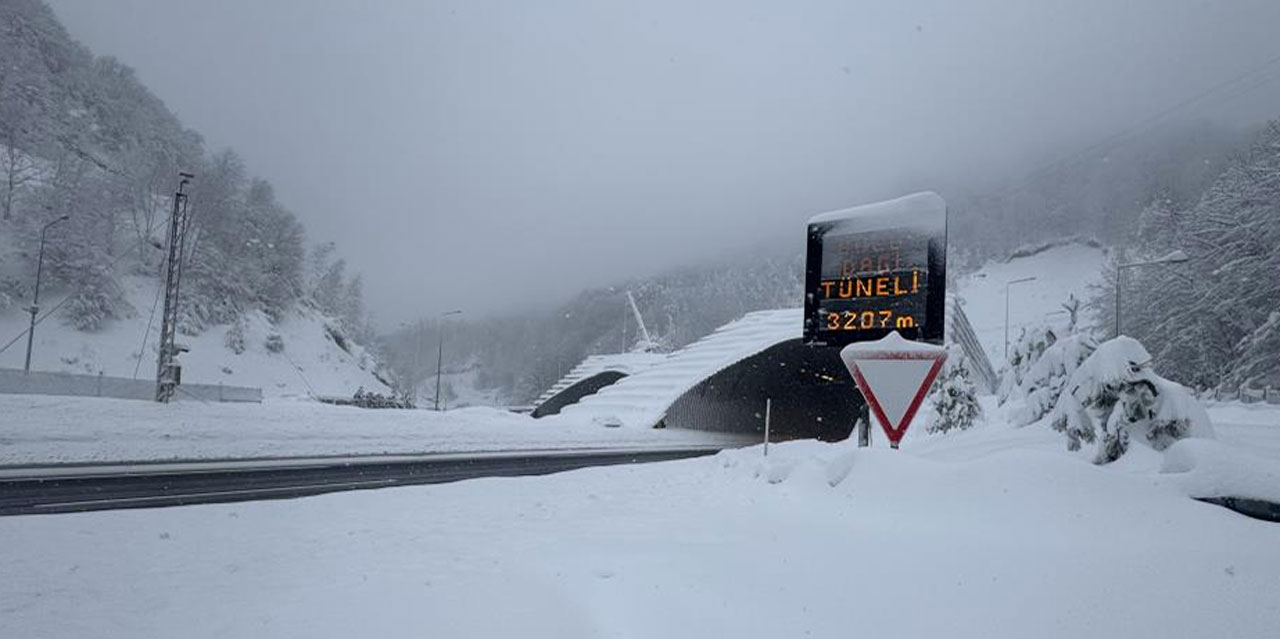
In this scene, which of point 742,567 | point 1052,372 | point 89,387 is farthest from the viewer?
point 89,387

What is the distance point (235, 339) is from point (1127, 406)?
71989 millimetres

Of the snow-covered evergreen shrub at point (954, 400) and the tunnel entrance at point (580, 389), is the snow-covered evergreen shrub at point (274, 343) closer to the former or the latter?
the tunnel entrance at point (580, 389)

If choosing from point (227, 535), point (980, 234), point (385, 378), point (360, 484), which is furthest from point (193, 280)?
point (980, 234)

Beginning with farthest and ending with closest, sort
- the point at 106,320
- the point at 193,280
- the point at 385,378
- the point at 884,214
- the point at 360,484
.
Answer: the point at 385,378 < the point at 193,280 < the point at 106,320 < the point at 884,214 < the point at 360,484

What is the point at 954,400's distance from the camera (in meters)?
20.4

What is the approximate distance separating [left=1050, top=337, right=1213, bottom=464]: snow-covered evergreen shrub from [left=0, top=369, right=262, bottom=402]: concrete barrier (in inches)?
1353

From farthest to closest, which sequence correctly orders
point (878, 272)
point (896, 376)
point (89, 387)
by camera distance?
1. point (89, 387)
2. point (878, 272)
3. point (896, 376)

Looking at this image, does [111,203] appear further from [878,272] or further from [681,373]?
[878,272]

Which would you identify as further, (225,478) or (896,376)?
(225,478)

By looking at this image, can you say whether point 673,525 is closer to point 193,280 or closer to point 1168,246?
point 1168,246

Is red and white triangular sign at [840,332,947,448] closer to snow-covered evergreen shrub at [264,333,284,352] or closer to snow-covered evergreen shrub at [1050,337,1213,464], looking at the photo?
snow-covered evergreen shrub at [1050,337,1213,464]

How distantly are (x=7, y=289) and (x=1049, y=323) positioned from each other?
230ft

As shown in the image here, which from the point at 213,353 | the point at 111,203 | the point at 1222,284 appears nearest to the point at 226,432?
the point at 1222,284

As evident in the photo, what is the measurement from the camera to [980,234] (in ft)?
521
